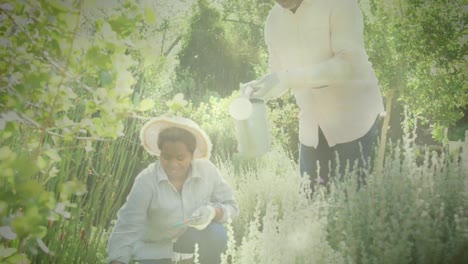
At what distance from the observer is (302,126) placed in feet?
8.65

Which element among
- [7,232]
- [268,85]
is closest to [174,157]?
[268,85]

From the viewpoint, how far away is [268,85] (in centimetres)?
219

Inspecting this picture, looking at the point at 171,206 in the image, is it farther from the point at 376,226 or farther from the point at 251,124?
the point at 376,226

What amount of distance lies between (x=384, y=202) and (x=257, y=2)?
7332 millimetres

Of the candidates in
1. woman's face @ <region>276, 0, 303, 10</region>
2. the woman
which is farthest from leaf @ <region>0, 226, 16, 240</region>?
woman's face @ <region>276, 0, 303, 10</region>

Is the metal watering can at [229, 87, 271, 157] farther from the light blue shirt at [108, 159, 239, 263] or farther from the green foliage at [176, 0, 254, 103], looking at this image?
the green foliage at [176, 0, 254, 103]

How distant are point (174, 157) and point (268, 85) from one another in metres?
0.56

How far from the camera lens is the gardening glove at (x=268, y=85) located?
2.19m

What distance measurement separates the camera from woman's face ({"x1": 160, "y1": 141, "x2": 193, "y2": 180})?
91.7 inches

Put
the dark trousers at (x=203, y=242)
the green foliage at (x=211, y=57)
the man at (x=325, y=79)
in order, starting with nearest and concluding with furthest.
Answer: the man at (x=325, y=79), the dark trousers at (x=203, y=242), the green foliage at (x=211, y=57)

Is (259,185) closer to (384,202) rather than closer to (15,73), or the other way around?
(384,202)

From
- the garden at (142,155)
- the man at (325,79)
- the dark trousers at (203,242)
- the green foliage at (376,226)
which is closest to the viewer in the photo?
the garden at (142,155)

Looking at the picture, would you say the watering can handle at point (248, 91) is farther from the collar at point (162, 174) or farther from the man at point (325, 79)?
the collar at point (162, 174)

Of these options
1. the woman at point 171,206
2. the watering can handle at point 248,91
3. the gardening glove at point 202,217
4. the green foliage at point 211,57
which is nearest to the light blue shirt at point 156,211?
the woman at point 171,206
